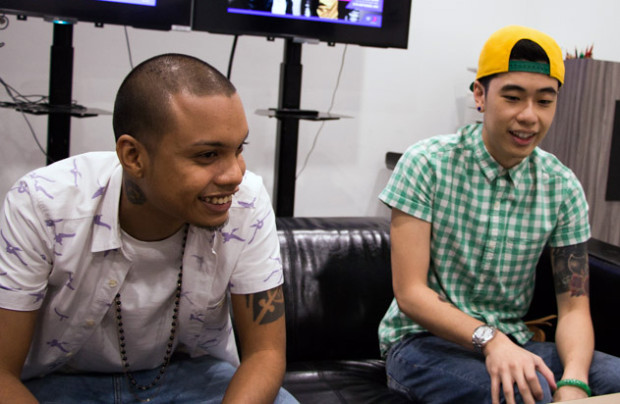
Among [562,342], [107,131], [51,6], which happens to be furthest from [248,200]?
[107,131]

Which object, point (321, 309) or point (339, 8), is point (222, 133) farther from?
point (339, 8)

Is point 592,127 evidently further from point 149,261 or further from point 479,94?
point 149,261

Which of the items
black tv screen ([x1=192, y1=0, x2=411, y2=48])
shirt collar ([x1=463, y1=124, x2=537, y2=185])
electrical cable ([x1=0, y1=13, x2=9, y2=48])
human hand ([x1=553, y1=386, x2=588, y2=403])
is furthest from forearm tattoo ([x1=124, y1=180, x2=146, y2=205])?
electrical cable ([x1=0, y1=13, x2=9, y2=48])

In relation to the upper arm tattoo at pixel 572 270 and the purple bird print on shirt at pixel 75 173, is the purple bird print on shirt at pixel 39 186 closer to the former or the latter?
the purple bird print on shirt at pixel 75 173

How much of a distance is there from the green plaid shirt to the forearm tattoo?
0.64 meters

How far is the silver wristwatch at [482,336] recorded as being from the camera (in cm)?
147

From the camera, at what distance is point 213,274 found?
A: 1.33 m

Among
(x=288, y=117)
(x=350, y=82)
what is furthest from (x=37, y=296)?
(x=350, y=82)

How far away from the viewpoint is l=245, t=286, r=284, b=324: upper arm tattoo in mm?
1335

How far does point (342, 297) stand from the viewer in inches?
76.9

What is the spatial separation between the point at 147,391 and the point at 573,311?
103 centimetres

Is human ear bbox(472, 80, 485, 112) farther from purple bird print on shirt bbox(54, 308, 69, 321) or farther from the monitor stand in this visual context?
purple bird print on shirt bbox(54, 308, 69, 321)

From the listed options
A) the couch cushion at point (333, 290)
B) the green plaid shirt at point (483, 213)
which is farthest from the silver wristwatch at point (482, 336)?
the couch cushion at point (333, 290)

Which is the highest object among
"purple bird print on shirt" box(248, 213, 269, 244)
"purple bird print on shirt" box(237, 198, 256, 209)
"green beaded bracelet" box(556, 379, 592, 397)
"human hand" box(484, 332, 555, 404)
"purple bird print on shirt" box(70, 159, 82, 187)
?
"purple bird print on shirt" box(70, 159, 82, 187)
